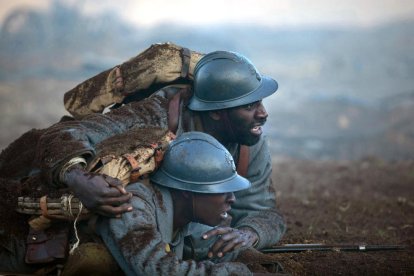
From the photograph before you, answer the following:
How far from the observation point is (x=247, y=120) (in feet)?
18.2

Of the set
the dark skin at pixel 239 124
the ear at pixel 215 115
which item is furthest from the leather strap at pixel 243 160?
the ear at pixel 215 115

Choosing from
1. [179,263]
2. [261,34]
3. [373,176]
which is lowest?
[261,34]

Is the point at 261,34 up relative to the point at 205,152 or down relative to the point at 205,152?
down

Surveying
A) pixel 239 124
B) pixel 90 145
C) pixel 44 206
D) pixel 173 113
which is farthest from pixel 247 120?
pixel 44 206

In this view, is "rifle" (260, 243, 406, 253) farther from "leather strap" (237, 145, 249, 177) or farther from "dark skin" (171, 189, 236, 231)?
"dark skin" (171, 189, 236, 231)

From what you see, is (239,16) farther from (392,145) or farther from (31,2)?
(392,145)

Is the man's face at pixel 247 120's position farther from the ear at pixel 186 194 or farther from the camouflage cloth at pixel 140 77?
the ear at pixel 186 194

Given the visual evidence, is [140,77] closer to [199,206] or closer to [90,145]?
[90,145]

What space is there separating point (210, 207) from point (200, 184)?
7.3 inches

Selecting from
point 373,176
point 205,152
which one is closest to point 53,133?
point 205,152

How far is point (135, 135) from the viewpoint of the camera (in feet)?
16.0

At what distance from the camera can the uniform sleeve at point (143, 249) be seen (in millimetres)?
4098

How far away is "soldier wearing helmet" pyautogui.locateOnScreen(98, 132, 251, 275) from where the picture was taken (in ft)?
13.6

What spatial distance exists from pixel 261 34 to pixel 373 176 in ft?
102
